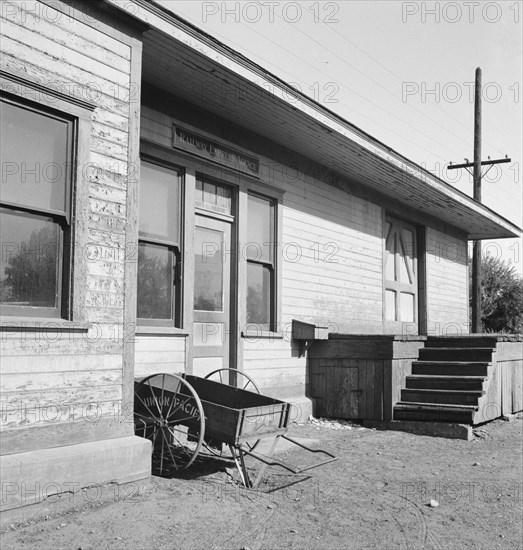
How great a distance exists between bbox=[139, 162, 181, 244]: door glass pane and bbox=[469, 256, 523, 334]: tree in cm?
2675

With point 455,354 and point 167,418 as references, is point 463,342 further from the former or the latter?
point 167,418

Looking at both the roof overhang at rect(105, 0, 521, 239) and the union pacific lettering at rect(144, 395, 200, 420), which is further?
the roof overhang at rect(105, 0, 521, 239)

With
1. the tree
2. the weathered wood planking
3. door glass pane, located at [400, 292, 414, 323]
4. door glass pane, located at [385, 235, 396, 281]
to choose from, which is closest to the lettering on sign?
the weathered wood planking

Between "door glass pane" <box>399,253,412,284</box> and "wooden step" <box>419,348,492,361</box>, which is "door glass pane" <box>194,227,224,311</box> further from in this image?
"door glass pane" <box>399,253,412,284</box>

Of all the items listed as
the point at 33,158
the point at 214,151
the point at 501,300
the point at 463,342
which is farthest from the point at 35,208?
the point at 501,300

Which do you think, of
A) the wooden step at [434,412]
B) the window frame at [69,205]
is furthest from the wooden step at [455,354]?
the window frame at [69,205]

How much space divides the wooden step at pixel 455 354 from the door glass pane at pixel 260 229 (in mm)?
3106

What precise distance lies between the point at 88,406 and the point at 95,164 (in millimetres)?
2034

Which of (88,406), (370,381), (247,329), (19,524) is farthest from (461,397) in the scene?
(19,524)

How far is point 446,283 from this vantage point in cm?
1575

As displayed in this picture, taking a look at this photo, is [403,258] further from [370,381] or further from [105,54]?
[105,54]

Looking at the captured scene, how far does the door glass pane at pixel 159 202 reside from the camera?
7.48m

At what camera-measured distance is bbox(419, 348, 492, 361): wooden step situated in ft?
32.4

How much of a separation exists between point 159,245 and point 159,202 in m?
0.53
